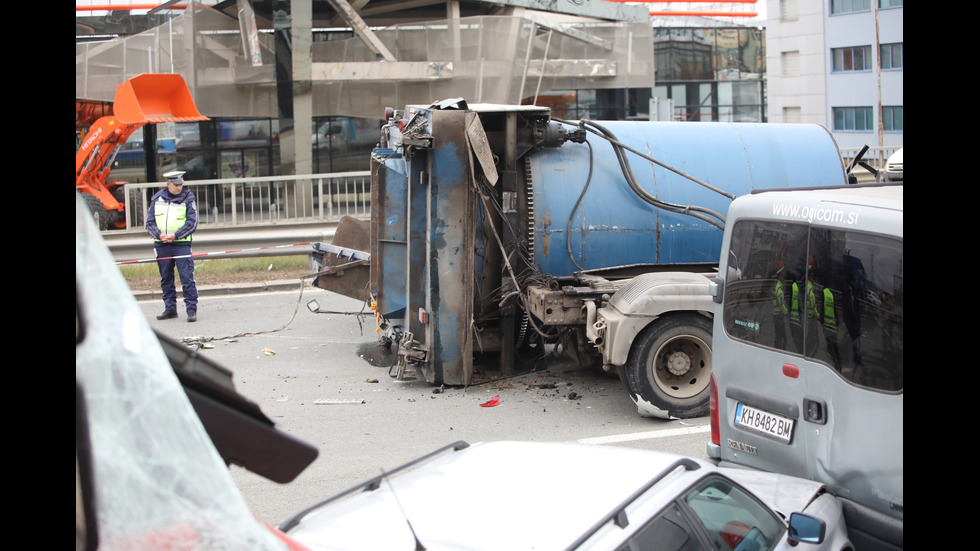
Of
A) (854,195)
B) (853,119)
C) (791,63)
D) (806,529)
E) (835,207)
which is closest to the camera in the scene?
(806,529)

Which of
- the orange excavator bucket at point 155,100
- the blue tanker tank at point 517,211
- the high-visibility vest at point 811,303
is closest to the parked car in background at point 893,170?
the blue tanker tank at point 517,211

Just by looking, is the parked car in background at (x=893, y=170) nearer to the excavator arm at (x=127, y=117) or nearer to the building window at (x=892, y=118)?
the excavator arm at (x=127, y=117)

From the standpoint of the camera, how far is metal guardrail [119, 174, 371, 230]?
14.9 meters

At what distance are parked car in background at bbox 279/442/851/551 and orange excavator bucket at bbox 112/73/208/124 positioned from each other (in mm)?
13349

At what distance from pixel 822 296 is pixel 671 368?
3.01 meters

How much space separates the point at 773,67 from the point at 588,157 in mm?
48419

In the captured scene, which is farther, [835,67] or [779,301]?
[835,67]

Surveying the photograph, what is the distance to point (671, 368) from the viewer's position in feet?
24.0

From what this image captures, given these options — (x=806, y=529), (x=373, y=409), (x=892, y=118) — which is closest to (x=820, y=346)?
(x=806, y=529)

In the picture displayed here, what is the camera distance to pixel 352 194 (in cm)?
1569

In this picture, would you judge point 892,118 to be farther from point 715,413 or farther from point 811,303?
point 811,303

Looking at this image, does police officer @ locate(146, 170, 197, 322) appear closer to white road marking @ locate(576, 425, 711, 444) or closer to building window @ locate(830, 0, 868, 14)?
white road marking @ locate(576, 425, 711, 444)
